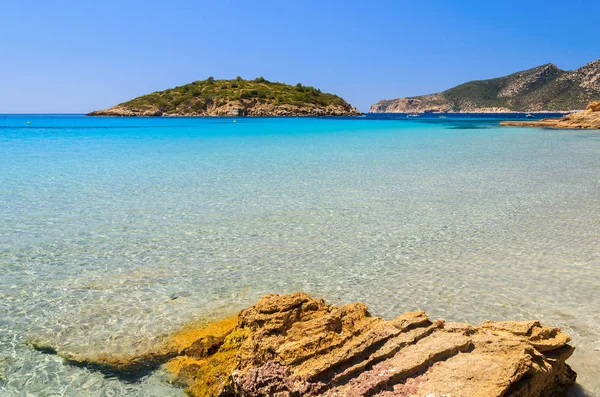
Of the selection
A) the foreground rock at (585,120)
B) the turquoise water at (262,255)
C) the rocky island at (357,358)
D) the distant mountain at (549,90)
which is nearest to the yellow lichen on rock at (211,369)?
the rocky island at (357,358)

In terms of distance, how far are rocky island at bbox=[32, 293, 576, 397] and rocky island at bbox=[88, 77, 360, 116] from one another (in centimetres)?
12963

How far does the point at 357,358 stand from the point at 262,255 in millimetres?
4397

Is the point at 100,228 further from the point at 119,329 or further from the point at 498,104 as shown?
the point at 498,104

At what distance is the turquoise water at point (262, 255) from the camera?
17.8ft

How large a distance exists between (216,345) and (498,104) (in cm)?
21339

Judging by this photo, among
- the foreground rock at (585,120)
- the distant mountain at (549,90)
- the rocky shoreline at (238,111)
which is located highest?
the distant mountain at (549,90)

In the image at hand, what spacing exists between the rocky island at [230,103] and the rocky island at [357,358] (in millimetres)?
129635

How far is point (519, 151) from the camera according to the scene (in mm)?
27859

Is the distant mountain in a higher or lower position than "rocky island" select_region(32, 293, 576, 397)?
higher

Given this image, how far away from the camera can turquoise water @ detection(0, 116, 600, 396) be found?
5418 mm

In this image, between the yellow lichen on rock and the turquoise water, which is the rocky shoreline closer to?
the turquoise water

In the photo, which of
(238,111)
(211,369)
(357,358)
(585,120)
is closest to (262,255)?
(211,369)

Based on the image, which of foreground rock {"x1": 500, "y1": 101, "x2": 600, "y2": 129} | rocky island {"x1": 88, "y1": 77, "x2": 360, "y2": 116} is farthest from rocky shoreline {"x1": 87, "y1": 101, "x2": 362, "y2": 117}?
foreground rock {"x1": 500, "y1": 101, "x2": 600, "y2": 129}

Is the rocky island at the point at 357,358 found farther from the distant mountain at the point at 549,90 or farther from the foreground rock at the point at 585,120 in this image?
the distant mountain at the point at 549,90
